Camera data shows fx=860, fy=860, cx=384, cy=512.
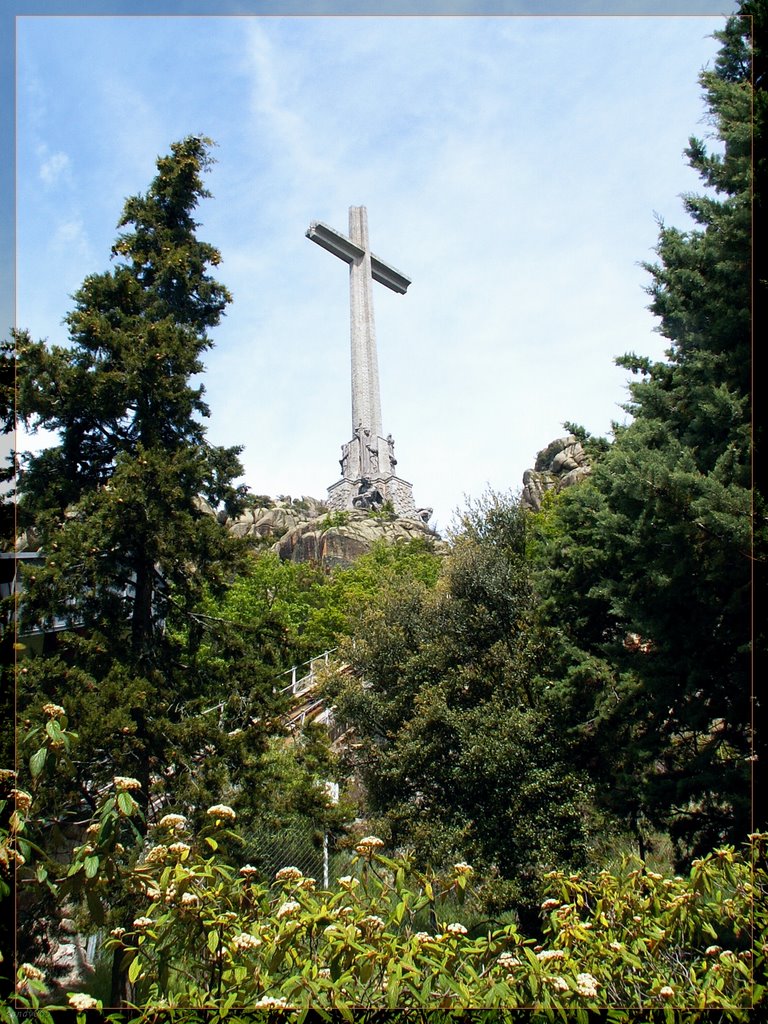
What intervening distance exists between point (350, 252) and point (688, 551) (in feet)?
124

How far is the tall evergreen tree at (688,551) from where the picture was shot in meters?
8.52

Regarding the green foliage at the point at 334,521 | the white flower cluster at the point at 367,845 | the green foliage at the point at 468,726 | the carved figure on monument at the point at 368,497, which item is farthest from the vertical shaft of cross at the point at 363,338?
the white flower cluster at the point at 367,845

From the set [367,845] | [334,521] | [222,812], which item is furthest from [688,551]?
[334,521]

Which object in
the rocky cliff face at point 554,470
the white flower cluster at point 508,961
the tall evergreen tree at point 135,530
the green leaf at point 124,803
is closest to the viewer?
the green leaf at point 124,803

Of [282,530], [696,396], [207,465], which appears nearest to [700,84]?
[696,396]

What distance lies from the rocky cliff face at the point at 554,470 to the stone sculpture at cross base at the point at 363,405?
681 centimetres

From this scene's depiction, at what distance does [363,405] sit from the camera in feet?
142

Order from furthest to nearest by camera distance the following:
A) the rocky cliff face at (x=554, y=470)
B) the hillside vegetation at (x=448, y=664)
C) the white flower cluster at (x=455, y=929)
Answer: the rocky cliff face at (x=554, y=470) < the hillside vegetation at (x=448, y=664) < the white flower cluster at (x=455, y=929)

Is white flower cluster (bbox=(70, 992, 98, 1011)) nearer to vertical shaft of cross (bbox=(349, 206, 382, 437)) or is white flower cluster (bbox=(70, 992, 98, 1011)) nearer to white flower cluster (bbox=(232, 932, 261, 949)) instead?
white flower cluster (bbox=(232, 932, 261, 949))

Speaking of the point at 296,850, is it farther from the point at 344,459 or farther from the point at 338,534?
the point at 344,459

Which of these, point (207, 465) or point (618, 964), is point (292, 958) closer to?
point (618, 964)

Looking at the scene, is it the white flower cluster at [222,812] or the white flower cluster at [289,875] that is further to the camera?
the white flower cluster at [289,875]

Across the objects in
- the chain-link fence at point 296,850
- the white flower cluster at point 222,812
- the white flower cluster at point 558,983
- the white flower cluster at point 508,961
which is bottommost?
the chain-link fence at point 296,850

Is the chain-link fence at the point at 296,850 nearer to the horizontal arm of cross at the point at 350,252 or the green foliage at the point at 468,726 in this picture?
the green foliage at the point at 468,726
